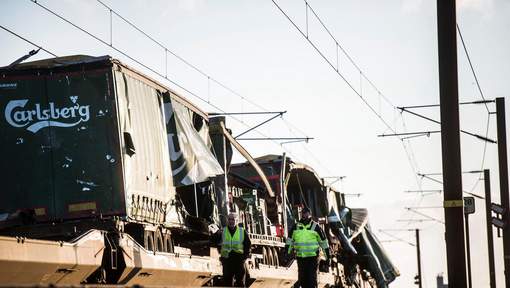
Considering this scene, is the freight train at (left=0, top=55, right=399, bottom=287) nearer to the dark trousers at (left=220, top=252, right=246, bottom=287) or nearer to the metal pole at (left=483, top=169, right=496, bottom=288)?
the dark trousers at (left=220, top=252, right=246, bottom=287)

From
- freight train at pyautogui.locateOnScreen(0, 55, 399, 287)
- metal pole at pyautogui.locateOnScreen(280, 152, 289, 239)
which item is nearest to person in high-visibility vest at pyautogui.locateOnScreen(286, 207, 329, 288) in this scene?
freight train at pyautogui.locateOnScreen(0, 55, 399, 287)

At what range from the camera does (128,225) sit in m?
18.1

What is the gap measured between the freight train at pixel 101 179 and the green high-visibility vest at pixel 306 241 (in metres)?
1.68

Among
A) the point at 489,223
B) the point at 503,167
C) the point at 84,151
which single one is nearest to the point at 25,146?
the point at 84,151

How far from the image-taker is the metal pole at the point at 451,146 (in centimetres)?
1781

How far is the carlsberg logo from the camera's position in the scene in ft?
57.5

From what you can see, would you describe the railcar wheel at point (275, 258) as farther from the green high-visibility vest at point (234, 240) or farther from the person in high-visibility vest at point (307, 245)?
the green high-visibility vest at point (234, 240)

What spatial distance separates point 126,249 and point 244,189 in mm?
9592

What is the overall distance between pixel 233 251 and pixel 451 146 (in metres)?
4.10

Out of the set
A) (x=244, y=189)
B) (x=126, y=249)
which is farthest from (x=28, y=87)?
(x=244, y=189)

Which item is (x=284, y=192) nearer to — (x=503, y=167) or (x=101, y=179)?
(x=503, y=167)

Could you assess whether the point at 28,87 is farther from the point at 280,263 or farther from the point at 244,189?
the point at 280,263

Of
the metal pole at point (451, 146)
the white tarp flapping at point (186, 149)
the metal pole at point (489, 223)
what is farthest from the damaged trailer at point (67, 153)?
the metal pole at point (489, 223)

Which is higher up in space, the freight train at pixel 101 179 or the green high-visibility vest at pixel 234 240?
the freight train at pixel 101 179
